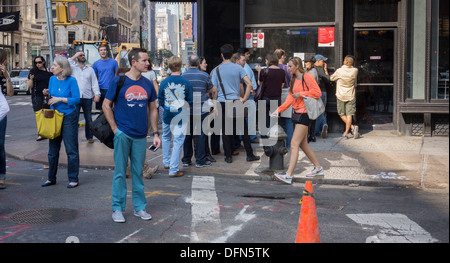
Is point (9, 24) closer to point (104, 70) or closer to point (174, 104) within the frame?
point (104, 70)

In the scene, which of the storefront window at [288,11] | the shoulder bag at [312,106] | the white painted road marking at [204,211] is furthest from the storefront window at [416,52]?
the white painted road marking at [204,211]

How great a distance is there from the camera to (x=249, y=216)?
6258 millimetres

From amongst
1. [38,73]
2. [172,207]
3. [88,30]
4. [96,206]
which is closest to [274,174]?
[172,207]

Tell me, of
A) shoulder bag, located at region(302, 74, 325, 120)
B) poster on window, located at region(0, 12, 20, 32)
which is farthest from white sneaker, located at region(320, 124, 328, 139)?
poster on window, located at region(0, 12, 20, 32)

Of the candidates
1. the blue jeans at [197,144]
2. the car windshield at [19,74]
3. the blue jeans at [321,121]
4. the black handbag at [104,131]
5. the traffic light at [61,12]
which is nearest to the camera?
the black handbag at [104,131]

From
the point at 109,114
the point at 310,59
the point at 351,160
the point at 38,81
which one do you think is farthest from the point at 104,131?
the point at 310,59

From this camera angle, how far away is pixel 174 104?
848cm

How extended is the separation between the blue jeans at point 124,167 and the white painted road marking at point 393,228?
2450 millimetres

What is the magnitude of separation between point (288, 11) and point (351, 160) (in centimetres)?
548

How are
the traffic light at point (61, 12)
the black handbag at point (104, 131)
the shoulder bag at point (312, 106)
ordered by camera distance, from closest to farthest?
the black handbag at point (104, 131)
the shoulder bag at point (312, 106)
the traffic light at point (61, 12)

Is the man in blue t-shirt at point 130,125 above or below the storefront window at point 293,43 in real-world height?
below

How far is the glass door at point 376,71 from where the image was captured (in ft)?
43.8

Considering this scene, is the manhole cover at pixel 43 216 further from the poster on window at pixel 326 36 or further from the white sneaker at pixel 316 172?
the poster on window at pixel 326 36

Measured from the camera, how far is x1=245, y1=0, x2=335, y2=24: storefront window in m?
13.7
